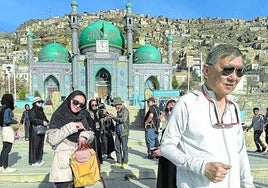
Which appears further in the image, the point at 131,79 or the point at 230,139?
the point at 131,79

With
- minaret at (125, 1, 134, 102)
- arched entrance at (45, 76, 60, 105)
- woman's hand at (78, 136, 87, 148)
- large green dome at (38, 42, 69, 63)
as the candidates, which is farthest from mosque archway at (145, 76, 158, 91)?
woman's hand at (78, 136, 87, 148)

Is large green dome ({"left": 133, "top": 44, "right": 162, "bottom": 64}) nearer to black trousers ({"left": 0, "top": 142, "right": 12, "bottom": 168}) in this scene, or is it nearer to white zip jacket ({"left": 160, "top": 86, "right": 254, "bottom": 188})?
black trousers ({"left": 0, "top": 142, "right": 12, "bottom": 168})

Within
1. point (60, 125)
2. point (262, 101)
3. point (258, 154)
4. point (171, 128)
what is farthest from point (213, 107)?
point (262, 101)

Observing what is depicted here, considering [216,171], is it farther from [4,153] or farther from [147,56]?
[147,56]

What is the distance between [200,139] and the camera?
1.90 meters

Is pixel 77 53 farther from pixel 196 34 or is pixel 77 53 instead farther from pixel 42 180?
pixel 196 34

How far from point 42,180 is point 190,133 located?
490cm

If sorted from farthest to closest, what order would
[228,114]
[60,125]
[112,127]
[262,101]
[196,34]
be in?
[196,34] → [262,101] → [112,127] → [60,125] → [228,114]

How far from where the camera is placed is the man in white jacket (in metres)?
1.88

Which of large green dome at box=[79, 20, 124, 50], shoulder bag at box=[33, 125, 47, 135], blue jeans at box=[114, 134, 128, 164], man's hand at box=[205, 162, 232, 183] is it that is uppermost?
large green dome at box=[79, 20, 124, 50]

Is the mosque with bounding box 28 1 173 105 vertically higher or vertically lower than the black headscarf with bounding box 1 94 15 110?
higher

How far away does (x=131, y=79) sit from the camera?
33.4m

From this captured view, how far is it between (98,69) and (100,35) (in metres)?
3.39

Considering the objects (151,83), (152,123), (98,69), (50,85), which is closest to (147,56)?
(151,83)
